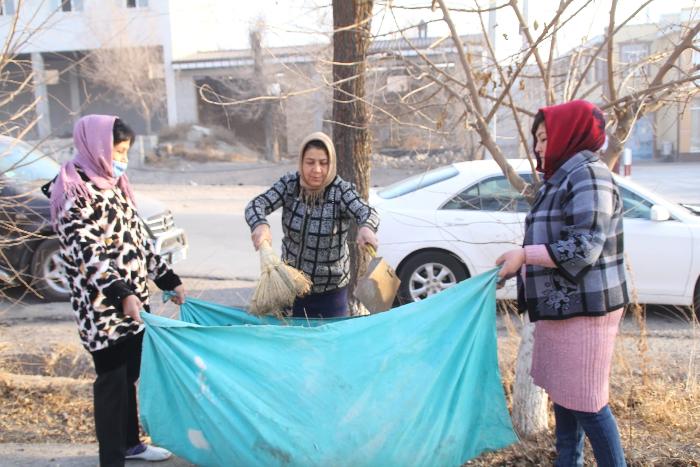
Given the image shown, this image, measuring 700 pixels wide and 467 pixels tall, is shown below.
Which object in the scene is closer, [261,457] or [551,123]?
[551,123]

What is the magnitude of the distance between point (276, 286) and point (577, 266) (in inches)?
56.2

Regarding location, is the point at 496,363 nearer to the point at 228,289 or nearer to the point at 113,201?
the point at 113,201

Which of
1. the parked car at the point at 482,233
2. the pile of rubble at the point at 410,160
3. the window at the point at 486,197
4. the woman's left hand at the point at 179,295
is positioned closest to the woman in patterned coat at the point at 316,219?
the woman's left hand at the point at 179,295

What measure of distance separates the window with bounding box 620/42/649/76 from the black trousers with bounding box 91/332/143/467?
10.3ft

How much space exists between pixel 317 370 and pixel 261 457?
16.9 inches

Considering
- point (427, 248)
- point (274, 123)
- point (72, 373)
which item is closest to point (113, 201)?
point (72, 373)

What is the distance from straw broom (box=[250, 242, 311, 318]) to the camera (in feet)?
10.9

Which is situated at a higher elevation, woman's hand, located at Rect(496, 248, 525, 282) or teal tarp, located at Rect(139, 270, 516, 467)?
woman's hand, located at Rect(496, 248, 525, 282)

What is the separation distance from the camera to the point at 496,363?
3.06m

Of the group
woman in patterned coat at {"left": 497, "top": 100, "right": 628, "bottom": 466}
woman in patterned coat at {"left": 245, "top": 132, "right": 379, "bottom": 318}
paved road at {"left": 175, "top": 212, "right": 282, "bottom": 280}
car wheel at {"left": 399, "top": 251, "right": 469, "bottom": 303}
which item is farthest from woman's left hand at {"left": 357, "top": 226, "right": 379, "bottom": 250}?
paved road at {"left": 175, "top": 212, "right": 282, "bottom": 280}

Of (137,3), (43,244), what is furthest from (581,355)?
(137,3)

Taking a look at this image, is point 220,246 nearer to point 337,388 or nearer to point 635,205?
point 635,205

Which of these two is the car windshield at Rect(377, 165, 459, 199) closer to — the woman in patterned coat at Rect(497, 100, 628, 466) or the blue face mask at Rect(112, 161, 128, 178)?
the blue face mask at Rect(112, 161, 128, 178)

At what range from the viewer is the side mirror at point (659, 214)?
6523 millimetres
